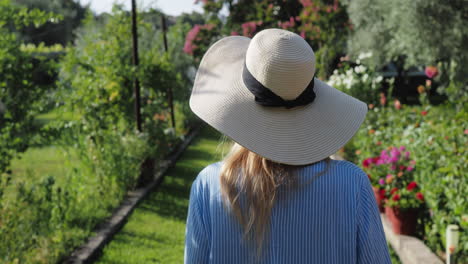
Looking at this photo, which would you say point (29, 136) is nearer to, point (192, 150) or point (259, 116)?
point (259, 116)

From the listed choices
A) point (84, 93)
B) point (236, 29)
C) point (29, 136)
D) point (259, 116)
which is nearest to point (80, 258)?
point (29, 136)

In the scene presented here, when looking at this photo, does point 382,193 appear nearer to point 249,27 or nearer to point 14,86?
point 14,86

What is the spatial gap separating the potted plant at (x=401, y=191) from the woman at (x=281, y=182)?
3.01 m

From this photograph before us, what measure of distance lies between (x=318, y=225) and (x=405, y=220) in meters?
3.24

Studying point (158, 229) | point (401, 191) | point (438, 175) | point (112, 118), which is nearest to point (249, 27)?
point (112, 118)

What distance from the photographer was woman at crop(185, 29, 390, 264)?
1.26 metres

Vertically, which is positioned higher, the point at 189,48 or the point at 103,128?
the point at 189,48

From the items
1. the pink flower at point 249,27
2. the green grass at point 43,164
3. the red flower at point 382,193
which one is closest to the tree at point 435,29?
the red flower at point 382,193

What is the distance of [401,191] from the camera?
4.20 metres

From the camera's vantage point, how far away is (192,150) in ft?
31.2

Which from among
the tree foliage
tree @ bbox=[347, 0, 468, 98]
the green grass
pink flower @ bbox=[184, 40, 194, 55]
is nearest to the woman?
the tree foliage

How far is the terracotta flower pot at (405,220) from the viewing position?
4.12 meters

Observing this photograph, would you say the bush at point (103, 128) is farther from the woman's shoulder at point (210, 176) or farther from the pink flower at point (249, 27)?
the pink flower at point (249, 27)

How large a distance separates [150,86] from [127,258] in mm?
3169
